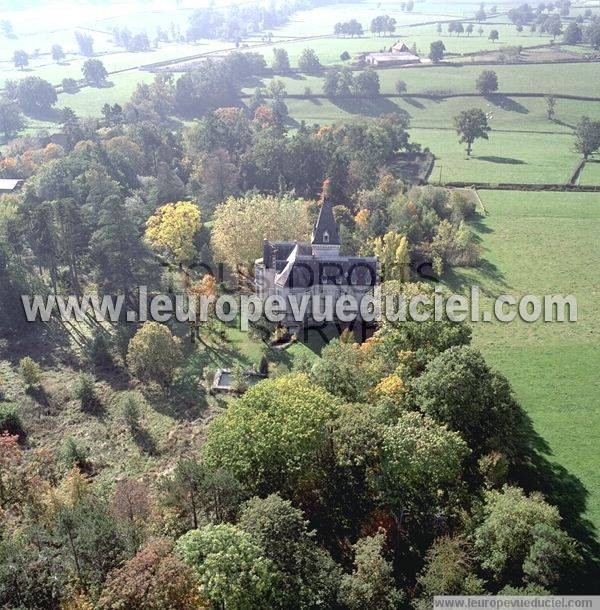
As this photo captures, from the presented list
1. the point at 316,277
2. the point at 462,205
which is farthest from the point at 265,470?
the point at 462,205

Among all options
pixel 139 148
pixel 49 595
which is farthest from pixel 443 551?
pixel 139 148

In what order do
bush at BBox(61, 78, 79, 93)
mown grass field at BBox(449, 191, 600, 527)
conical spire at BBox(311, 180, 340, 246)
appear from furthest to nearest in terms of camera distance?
bush at BBox(61, 78, 79, 93) < conical spire at BBox(311, 180, 340, 246) < mown grass field at BBox(449, 191, 600, 527)

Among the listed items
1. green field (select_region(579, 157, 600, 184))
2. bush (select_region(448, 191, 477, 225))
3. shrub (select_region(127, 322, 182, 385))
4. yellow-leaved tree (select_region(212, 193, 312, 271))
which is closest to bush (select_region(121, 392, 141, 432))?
shrub (select_region(127, 322, 182, 385))

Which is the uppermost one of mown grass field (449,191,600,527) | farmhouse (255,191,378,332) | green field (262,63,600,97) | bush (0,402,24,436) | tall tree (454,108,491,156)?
green field (262,63,600,97)

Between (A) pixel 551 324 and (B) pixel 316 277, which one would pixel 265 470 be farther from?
(A) pixel 551 324

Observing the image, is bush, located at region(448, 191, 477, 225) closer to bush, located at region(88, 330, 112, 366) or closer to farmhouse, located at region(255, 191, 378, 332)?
farmhouse, located at region(255, 191, 378, 332)
